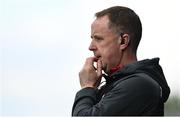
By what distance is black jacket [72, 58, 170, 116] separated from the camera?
14.8 ft

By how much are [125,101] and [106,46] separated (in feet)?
1.61

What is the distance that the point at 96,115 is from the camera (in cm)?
447

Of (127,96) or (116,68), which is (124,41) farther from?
(127,96)

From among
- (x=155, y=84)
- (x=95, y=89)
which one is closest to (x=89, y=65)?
(x=95, y=89)

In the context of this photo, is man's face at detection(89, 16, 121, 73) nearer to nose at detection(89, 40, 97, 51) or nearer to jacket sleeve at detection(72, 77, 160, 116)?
nose at detection(89, 40, 97, 51)

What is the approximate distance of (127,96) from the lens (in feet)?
14.9

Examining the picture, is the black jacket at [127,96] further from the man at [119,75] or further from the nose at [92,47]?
the nose at [92,47]

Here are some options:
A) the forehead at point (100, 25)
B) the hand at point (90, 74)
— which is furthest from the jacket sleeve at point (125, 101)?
the forehead at point (100, 25)

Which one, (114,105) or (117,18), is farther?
(117,18)

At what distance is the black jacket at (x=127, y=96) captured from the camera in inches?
178

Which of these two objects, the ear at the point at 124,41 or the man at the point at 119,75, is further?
the ear at the point at 124,41

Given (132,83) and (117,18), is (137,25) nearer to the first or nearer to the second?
(117,18)

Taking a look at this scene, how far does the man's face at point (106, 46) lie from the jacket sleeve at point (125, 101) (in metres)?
0.28

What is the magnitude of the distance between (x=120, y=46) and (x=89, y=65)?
0.26 m
